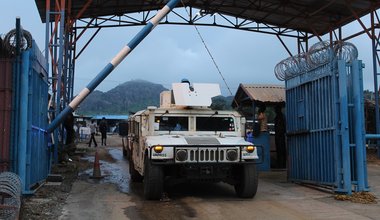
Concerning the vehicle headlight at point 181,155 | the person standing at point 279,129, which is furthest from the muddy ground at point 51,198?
the person standing at point 279,129

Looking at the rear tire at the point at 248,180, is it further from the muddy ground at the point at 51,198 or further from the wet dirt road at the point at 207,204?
the muddy ground at the point at 51,198

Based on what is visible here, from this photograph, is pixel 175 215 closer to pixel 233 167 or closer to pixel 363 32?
pixel 233 167

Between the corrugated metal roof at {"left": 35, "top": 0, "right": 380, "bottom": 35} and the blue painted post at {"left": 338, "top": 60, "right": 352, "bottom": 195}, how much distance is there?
9211 millimetres

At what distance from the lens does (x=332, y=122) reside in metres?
10.9

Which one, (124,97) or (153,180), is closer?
(153,180)

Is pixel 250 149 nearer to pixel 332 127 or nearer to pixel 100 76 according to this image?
pixel 332 127

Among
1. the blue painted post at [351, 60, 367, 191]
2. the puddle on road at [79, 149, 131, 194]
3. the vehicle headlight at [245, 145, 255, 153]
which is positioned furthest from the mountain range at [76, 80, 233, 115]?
the vehicle headlight at [245, 145, 255, 153]

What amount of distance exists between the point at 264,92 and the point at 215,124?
20.5 ft

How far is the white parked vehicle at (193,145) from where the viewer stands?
9414 millimetres

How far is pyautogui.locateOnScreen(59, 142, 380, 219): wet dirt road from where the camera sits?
8375 millimetres

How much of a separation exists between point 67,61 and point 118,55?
347 inches

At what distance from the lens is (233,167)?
10203 millimetres

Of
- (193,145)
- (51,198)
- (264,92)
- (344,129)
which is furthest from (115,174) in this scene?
(344,129)

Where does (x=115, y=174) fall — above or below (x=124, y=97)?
below
